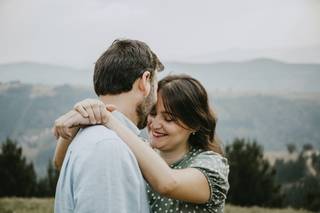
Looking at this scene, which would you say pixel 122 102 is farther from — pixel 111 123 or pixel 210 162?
pixel 210 162

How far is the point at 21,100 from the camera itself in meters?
26.0

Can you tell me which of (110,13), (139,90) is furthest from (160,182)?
(110,13)

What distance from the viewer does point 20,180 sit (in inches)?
661

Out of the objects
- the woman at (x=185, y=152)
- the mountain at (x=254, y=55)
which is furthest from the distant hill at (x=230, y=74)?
the woman at (x=185, y=152)

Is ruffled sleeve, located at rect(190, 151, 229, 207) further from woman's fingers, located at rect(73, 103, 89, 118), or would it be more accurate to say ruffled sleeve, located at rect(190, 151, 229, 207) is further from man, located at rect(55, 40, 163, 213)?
woman's fingers, located at rect(73, 103, 89, 118)

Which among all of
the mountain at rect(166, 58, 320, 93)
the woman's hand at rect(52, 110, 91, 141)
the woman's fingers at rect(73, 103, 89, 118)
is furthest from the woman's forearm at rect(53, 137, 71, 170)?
the mountain at rect(166, 58, 320, 93)

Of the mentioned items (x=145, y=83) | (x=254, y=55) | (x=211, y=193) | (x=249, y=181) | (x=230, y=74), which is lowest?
(x=249, y=181)

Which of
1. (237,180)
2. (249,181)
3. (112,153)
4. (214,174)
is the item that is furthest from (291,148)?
(112,153)

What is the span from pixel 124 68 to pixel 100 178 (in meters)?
0.42

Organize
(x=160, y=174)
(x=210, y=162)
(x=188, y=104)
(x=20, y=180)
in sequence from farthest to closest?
(x=20, y=180), (x=188, y=104), (x=210, y=162), (x=160, y=174)

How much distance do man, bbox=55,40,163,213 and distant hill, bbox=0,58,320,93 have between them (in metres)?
25.2

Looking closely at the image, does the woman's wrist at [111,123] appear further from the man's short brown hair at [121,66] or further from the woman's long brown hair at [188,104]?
the woman's long brown hair at [188,104]

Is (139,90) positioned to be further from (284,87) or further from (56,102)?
(284,87)

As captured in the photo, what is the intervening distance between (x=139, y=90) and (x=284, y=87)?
98.8 feet
